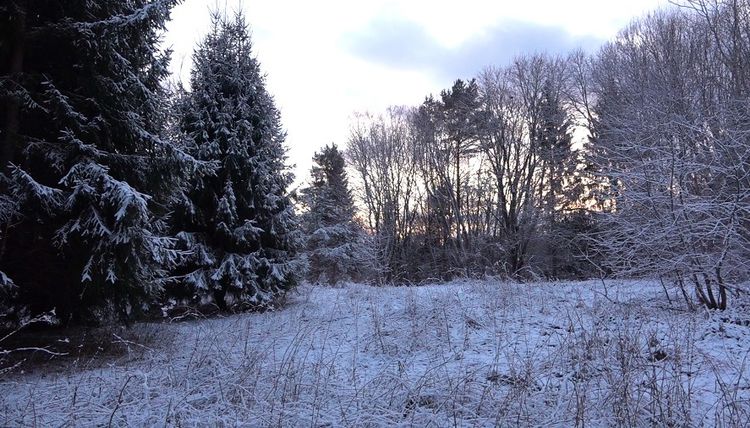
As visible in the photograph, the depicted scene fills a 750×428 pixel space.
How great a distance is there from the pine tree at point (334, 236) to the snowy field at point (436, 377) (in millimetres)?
18512

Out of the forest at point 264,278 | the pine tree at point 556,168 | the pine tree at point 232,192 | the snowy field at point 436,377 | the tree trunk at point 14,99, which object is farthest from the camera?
the pine tree at point 556,168

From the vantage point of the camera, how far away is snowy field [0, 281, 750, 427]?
354 cm

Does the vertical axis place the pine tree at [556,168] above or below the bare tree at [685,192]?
above

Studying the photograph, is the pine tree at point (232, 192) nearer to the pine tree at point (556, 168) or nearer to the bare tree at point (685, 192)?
the bare tree at point (685, 192)

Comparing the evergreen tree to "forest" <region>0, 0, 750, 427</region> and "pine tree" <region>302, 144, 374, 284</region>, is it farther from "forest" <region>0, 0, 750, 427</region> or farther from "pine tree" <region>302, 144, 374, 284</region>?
"pine tree" <region>302, 144, 374, 284</region>

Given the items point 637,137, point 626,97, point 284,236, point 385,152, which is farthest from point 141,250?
point 385,152

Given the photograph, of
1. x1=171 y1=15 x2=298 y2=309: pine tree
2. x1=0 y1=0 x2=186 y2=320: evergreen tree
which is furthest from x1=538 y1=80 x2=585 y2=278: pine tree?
x1=0 y1=0 x2=186 y2=320: evergreen tree

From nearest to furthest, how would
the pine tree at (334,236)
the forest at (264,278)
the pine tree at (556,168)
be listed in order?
the forest at (264,278), the pine tree at (556,168), the pine tree at (334,236)

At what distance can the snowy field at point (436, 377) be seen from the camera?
354 cm

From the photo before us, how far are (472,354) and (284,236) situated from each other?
19.9 ft

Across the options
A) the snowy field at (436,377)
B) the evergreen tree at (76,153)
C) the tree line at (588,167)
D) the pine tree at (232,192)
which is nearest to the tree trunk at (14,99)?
the evergreen tree at (76,153)

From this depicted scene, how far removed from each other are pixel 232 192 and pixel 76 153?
4027 millimetres

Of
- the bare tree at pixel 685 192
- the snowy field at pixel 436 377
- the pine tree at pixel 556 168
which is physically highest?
the pine tree at pixel 556 168

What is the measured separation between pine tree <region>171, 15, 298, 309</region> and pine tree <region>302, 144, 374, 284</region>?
15206mm
